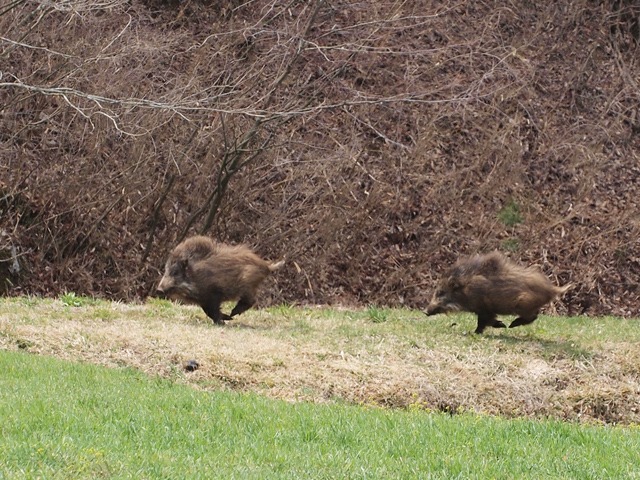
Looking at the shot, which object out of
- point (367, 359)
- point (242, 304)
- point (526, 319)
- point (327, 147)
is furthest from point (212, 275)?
point (327, 147)

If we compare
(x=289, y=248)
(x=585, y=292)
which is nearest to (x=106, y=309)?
(x=289, y=248)

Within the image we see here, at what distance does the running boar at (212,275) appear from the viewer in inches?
541

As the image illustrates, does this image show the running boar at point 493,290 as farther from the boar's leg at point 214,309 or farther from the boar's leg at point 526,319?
the boar's leg at point 214,309

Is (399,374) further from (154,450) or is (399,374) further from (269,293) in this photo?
(269,293)

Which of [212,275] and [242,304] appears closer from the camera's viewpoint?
[212,275]

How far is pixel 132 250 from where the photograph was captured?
19969mm

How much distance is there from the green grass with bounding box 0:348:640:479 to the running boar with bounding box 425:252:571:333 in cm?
420

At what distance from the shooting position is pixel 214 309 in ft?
45.7

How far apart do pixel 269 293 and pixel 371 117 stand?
6.51m

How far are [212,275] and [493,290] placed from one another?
12.0 ft

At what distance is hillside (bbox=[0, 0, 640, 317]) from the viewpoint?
19.6m

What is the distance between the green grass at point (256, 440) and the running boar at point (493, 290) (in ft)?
13.8

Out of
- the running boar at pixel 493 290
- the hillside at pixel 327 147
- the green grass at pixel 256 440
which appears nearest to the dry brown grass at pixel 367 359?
the running boar at pixel 493 290

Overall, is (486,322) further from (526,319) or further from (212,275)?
(212,275)
